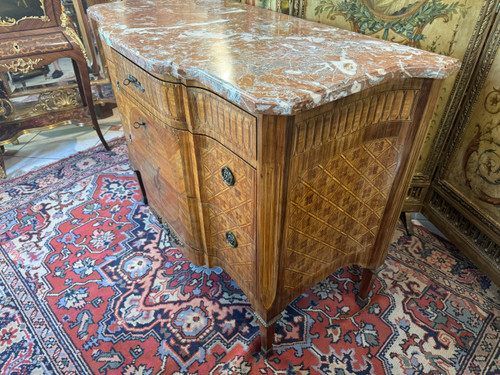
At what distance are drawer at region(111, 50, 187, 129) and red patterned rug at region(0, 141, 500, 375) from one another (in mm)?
868

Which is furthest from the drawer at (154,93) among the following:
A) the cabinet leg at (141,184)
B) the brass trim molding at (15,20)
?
the brass trim molding at (15,20)

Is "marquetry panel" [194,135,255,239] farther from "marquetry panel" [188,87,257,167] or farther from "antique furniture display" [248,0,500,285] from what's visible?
"antique furniture display" [248,0,500,285]

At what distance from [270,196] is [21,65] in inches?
83.4

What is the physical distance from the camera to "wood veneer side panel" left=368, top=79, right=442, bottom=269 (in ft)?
3.15

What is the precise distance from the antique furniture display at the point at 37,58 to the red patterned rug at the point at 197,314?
2.92 ft

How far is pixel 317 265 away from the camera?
1206 mm

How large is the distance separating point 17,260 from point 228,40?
1580 millimetres

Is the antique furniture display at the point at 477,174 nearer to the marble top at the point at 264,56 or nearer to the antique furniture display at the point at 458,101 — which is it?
the antique furniture display at the point at 458,101

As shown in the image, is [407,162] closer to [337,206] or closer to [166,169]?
[337,206]

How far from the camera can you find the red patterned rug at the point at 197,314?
1.33m

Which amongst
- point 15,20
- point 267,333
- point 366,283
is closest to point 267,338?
point 267,333

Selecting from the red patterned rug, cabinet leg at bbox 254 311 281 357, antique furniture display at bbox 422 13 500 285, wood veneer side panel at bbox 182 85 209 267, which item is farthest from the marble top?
the red patterned rug

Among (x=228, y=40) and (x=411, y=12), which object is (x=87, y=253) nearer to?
(x=228, y=40)

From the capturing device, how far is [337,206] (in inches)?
42.5
